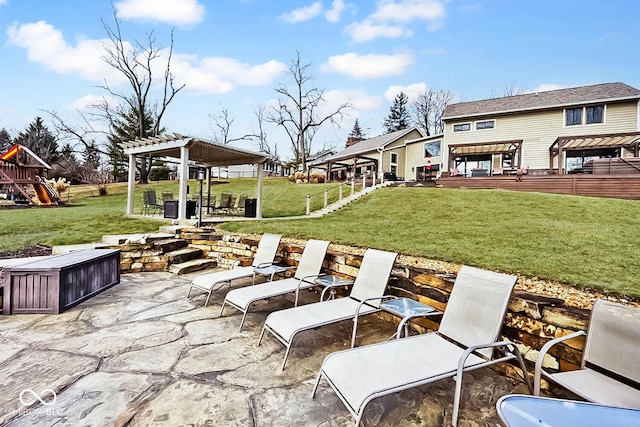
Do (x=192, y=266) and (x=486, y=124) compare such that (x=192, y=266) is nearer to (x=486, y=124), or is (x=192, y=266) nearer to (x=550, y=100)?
(x=486, y=124)

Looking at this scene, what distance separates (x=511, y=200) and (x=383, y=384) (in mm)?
10337

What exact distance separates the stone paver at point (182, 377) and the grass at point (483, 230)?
63.0 inches

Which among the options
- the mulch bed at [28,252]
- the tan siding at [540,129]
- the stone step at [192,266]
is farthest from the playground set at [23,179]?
the tan siding at [540,129]

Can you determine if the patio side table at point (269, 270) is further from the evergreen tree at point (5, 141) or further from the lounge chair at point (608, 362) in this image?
the evergreen tree at point (5, 141)

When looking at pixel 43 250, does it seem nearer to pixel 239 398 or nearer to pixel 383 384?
pixel 239 398

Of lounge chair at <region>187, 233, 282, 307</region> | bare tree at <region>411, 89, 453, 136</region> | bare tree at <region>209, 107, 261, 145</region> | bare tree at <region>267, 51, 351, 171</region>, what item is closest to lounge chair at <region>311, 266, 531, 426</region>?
lounge chair at <region>187, 233, 282, 307</region>

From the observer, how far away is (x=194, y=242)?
7.25m

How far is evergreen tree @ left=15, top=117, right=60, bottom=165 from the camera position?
33.7 metres

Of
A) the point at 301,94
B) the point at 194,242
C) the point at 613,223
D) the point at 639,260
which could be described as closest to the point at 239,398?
the point at 639,260

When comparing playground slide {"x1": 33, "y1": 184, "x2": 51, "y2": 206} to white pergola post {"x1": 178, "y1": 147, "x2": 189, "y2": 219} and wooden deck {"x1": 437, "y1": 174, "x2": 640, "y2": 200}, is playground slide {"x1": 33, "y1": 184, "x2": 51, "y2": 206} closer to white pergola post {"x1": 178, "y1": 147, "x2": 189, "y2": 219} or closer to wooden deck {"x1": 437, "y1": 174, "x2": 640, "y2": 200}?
white pergola post {"x1": 178, "y1": 147, "x2": 189, "y2": 219}

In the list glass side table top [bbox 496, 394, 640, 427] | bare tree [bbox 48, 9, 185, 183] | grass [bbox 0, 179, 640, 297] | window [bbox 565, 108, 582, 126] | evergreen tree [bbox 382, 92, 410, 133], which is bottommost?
glass side table top [bbox 496, 394, 640, 427]

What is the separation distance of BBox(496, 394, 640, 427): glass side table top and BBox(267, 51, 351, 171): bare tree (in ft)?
104

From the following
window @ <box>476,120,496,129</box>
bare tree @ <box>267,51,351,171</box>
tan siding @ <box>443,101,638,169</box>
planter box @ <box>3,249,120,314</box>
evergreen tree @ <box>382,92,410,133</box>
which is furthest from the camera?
evergreen tree @ <box>382,92,410,133</box>

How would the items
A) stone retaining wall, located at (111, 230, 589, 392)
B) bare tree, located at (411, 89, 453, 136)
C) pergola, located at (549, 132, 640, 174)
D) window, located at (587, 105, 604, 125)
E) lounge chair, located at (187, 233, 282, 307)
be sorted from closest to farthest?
stone retaining wall, located at (111, 230, 589, 392)
lounge chair, located at (187, 233, 282, 307)
pergola, located at (549, 132, 640, 174)
window, located at (587, 105, 604, 125)
bare tree, located at (411, 89, 453, 136)
